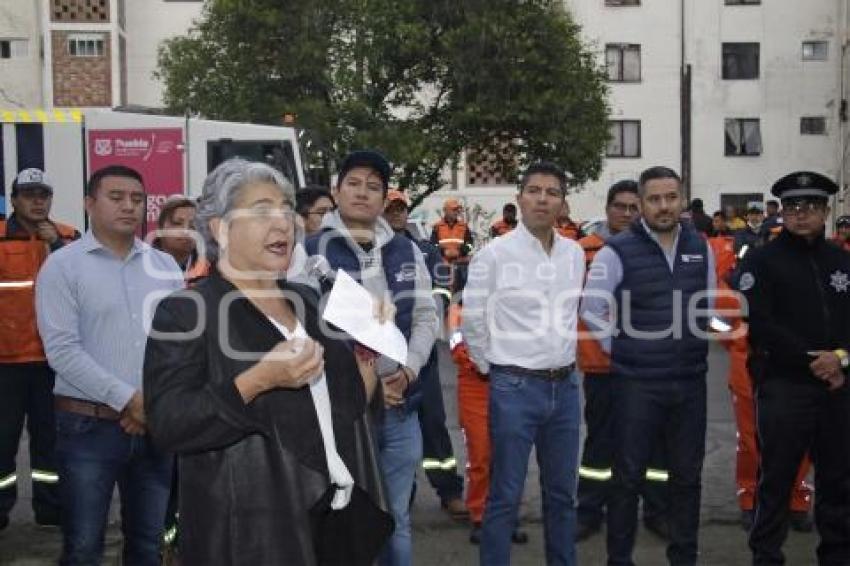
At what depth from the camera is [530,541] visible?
6.43 m

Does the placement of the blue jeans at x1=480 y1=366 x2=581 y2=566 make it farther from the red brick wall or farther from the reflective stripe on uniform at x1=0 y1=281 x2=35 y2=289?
the red brick wall

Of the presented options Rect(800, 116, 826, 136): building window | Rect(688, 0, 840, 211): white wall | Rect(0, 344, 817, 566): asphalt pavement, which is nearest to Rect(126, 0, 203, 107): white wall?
Rect(688, 0, 840, 211): white wall

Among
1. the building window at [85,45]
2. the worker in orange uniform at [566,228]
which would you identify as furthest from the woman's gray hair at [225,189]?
the building window at [85,45]

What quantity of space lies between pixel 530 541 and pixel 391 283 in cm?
226

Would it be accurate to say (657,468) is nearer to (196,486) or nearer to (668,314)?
(668,314)

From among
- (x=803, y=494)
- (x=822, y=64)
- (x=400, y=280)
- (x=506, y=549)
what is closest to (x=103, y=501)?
(x=400, y=280)

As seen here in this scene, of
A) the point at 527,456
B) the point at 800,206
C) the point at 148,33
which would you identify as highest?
the point at 148,33

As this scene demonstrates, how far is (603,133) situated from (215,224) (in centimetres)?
2546

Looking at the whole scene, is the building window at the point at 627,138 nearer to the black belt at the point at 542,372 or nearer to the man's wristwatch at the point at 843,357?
the man's wristwatch at the point at 843,357

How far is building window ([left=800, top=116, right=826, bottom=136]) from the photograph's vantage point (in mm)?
41125

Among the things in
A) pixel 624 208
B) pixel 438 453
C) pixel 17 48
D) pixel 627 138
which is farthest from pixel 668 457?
pixel 17 48

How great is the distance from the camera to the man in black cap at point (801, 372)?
550cm

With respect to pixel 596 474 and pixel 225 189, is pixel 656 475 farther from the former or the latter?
pixel 225 189

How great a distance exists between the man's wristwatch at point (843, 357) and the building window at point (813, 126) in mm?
38155
